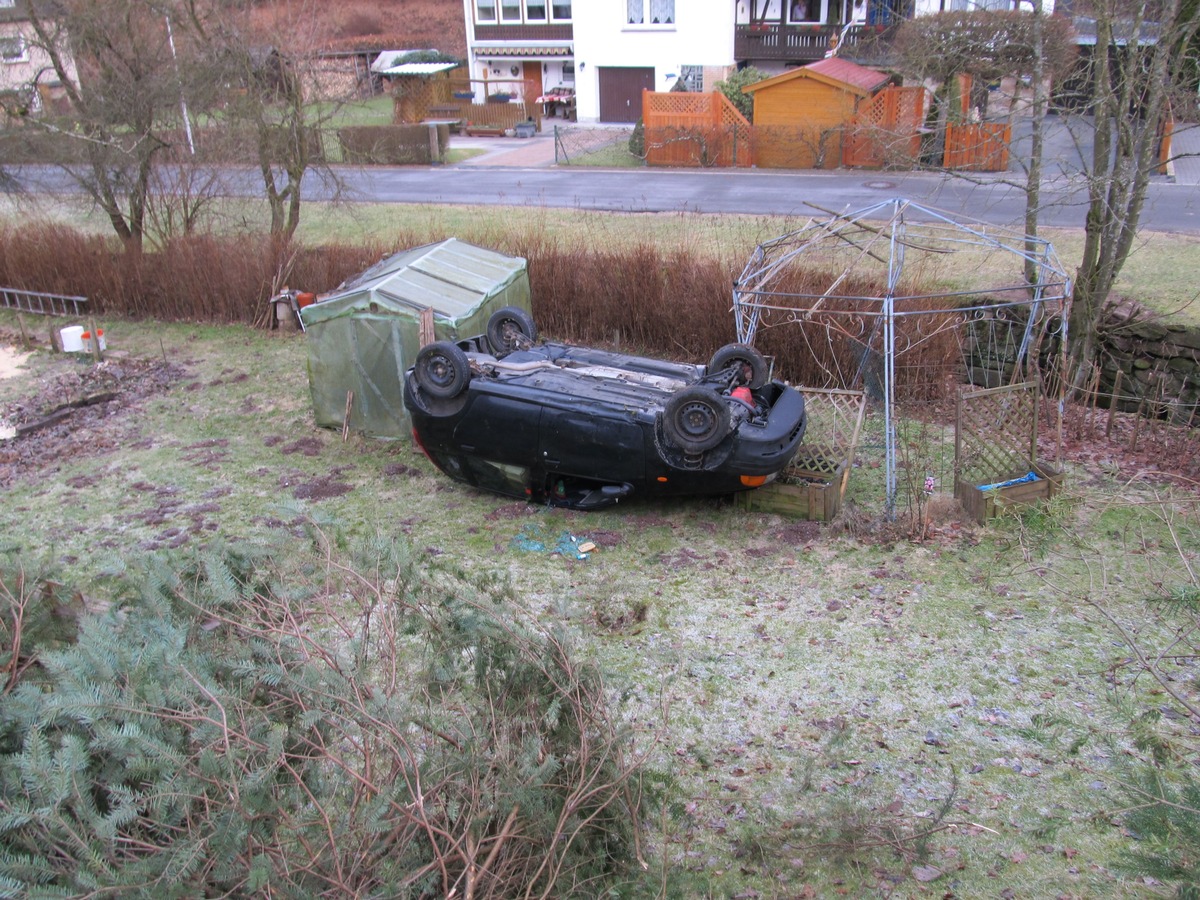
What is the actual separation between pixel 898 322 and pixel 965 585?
16.8 feet

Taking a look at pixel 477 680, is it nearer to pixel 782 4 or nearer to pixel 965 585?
pixel 965 585

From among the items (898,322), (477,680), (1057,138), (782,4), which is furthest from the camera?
(782,4)

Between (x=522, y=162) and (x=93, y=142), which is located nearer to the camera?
(x=93, y=142)

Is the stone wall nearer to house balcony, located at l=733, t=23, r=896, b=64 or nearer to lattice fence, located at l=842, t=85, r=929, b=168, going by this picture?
lattice fence, located at l=842, t=85, r=929, b=168

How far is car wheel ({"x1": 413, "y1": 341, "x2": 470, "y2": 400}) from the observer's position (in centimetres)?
880

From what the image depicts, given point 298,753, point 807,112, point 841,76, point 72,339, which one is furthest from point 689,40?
point 298,753

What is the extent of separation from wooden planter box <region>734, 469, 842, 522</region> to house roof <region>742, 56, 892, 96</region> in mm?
18686

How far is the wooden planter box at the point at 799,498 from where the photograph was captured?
8681mm

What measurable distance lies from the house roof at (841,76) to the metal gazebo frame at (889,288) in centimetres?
946

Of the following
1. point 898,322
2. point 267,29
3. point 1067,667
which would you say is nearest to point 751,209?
point 898,322

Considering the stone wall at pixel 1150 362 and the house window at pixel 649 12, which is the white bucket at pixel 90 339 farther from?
the house window at pixel 649 12

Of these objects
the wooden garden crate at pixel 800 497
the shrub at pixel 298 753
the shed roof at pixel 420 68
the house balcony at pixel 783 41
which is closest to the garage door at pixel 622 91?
the house balcony at pixel 783 41

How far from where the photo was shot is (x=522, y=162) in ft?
88.9

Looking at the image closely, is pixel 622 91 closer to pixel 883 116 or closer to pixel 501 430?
pixel 883 116
